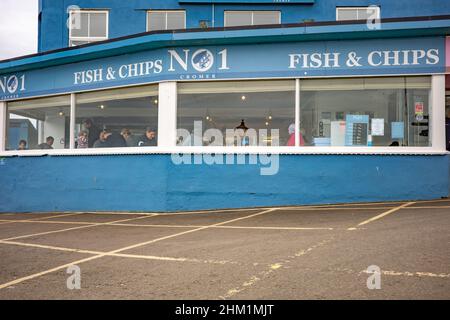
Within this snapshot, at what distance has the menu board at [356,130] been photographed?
1021 cm

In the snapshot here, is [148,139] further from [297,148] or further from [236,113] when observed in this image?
[297,148]

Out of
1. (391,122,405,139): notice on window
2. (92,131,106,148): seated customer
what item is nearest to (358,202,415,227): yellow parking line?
(391,122,405,139): notice on window

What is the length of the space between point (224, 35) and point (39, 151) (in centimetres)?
639

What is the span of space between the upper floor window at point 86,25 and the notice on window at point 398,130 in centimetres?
1054

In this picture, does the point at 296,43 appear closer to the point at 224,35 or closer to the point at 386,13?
the point at 224,35

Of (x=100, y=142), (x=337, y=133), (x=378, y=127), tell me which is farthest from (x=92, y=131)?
(x=378, y=127)

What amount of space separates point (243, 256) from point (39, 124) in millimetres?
9834

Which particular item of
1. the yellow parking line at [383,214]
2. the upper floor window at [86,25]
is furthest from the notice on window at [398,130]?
the upper floor window at [86,25]

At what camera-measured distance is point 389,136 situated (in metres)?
10.1

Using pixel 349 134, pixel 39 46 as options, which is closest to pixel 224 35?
pixel 349 134

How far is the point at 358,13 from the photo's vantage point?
1522 centimetres

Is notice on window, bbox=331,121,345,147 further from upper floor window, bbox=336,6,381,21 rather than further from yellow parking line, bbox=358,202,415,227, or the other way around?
upper floor window, bbox=336,6,381,21

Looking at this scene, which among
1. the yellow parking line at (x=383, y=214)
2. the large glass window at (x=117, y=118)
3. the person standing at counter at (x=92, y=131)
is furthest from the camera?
the person standing at counter at (x=92, y=131)

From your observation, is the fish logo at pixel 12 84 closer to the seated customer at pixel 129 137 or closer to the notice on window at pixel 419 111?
the seated customer at pixel 129 137
